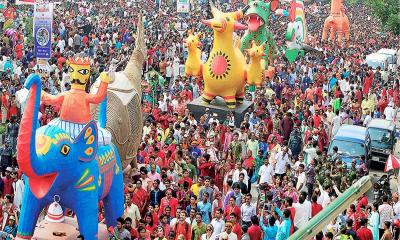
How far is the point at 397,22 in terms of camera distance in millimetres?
29078

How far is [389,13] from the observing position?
99.1ft

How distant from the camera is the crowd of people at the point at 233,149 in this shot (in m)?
9.89

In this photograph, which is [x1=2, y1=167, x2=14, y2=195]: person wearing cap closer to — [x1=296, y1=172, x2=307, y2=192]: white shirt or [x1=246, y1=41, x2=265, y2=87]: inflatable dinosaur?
[x1=296, y1=172, x2=307, y2=192]: white shirt

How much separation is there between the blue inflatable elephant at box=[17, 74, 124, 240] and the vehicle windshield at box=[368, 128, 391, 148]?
25.3 ft

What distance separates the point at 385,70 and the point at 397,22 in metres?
5.67

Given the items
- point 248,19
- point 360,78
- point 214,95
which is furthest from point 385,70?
point 214,95

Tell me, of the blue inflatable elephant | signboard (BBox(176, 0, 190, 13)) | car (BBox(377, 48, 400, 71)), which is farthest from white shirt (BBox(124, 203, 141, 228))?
signboard (BBox(176, 0, 190, 13))

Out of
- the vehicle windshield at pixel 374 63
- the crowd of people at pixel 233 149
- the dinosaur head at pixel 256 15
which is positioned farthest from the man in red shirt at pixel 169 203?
the vehicle windshield at pixel 374 63

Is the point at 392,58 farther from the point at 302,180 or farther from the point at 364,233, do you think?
the point at 364,233

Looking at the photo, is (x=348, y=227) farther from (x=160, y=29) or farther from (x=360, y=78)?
(x=160, y=29)

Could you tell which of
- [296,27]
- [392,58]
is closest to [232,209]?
[392,58]

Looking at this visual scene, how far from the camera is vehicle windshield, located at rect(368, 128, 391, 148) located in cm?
1575

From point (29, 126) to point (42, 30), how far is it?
10.0m

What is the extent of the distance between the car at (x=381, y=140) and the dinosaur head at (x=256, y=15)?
6.50m
